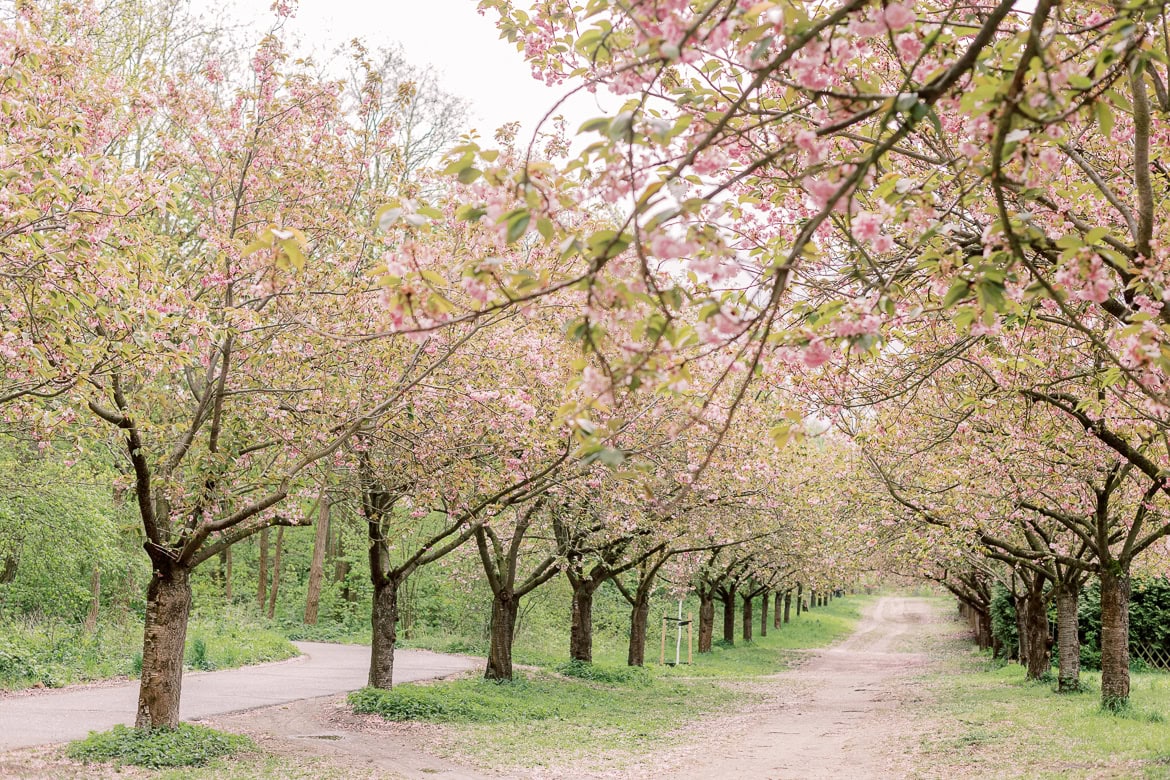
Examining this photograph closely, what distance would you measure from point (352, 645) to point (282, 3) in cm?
2265

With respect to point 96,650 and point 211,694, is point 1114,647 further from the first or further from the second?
point 96,650

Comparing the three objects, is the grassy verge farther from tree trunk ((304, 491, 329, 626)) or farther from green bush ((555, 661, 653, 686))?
tree trunk ((304, 491, 329, 626))

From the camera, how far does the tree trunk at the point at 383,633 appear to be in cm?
1452

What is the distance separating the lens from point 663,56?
2.77 meters

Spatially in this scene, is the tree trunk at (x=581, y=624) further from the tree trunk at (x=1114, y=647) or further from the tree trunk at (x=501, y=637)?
the tree trunk at (x=1114, y=647)

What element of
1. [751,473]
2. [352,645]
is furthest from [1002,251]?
[352,645]

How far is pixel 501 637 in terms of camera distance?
18.1 m

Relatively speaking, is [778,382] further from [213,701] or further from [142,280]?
[213,701]

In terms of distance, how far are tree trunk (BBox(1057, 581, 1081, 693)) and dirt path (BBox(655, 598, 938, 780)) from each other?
3.25 meters

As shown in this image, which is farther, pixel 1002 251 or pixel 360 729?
pixel 360 729

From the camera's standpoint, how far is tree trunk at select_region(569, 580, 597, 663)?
20953 millimetres

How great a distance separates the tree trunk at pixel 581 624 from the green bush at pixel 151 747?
1180 centimetres

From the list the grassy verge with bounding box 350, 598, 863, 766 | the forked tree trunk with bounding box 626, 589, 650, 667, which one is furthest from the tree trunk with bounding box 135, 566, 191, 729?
the forked tree trunk with bounding box 626, 589, 650, 667

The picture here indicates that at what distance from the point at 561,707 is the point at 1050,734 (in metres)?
7.80
